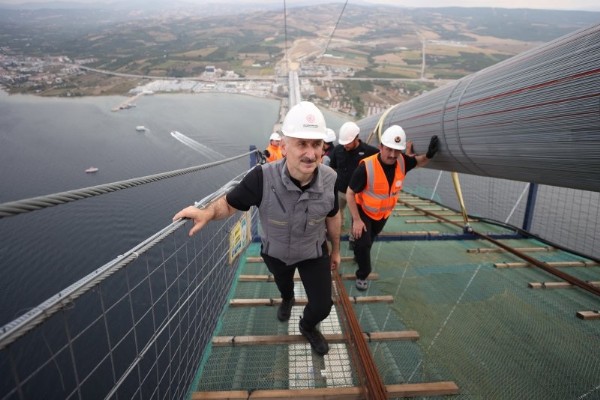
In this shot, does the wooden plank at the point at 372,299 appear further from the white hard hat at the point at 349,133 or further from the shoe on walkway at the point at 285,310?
the white hard hat at the point at 349,133

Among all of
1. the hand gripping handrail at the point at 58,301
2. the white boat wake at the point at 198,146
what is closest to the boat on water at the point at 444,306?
the hand gripping handrail at the point at 58,301

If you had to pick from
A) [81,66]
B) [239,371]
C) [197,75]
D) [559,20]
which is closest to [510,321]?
[239,371]

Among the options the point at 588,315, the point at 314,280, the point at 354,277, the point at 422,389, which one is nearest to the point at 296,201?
the point at 314,280

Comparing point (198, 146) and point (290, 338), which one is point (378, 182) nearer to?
point (290, 338)

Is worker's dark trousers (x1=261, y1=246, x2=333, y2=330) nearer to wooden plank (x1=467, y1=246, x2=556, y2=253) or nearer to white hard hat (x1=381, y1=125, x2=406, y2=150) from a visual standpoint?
white hard hat (x1=381, y1=125, x2=406, y2=150)

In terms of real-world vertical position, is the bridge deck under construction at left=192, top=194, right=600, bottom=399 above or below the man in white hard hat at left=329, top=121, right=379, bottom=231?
below

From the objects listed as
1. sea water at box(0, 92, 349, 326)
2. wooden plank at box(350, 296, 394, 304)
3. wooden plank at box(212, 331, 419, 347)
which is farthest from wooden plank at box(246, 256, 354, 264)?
sea water at box(0, 92, 349, 326)

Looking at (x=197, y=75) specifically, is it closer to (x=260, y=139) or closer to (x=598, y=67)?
(x=260, y=139)
